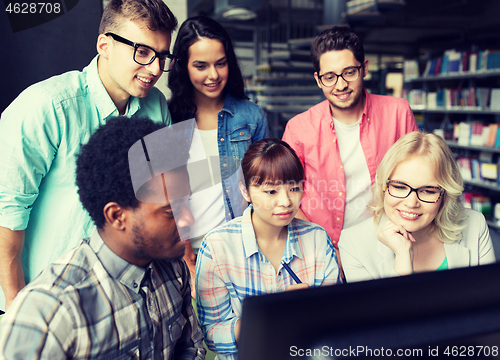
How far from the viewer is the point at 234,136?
1678mm

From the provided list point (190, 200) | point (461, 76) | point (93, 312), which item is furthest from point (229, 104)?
point (461, 76)

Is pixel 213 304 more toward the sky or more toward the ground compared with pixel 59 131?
more toward the ground

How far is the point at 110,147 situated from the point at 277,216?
56 centimetres

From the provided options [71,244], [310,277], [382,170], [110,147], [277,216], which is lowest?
[310,277]

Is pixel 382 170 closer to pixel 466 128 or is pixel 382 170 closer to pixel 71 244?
pixel 71 244

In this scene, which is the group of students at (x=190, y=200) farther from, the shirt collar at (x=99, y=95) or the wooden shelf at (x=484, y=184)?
the wooden shelf at (x=484, y=184)

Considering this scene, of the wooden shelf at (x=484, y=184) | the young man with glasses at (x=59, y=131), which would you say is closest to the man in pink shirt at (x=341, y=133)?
the young man with glasses at (x=59, y=131)

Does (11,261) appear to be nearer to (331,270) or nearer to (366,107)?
(331,270)

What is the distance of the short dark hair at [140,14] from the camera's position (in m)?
1.19

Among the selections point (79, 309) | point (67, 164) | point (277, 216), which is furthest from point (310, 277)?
point (67, 164)

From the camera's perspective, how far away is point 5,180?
106 cm

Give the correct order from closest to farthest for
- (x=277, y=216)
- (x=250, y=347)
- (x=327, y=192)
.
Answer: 1. (x=250, y=347)
2. (x=277, y=216)
3. (x=327, y=192)

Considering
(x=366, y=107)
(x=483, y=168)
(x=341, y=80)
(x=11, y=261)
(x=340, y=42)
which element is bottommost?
(x=483, y=168)

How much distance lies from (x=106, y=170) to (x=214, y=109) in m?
0.96
